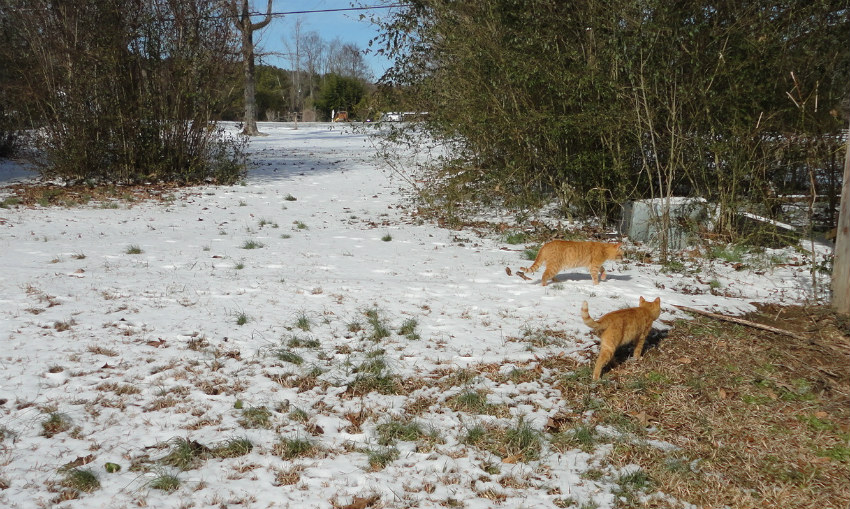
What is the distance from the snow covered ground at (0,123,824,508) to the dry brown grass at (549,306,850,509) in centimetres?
40

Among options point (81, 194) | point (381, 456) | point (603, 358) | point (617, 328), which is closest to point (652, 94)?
point (617, 328)

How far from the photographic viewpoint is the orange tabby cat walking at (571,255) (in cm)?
650

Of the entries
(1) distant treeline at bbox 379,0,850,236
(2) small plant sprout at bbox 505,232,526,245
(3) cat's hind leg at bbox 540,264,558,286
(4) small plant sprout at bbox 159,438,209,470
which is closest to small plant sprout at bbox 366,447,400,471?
(4) small plant sprout at bbox 159,438,209,470

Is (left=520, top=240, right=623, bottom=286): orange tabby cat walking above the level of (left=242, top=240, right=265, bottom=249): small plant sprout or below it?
above

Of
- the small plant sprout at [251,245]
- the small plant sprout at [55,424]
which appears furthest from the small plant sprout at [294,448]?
the small plant sprout at [251,245]

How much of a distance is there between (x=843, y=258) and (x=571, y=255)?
2475 millimetres

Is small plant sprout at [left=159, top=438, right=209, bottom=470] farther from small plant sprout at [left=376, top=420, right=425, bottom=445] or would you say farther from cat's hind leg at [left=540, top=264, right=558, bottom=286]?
cat's hind leg at [left=540, top=264, right=558, bottom=286]

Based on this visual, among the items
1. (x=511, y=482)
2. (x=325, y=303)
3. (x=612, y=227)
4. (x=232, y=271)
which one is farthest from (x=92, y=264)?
(x=612, y=227)

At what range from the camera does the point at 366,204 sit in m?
13.1

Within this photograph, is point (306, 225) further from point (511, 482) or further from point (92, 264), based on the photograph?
point (511, 482)

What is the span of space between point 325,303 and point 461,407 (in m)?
2.34

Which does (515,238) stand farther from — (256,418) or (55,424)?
(55,424)

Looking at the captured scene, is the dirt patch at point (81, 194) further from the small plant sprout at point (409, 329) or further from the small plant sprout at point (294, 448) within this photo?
the small plant sprout at point (294, 448)

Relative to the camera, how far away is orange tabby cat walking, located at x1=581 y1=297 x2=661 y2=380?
434cm
